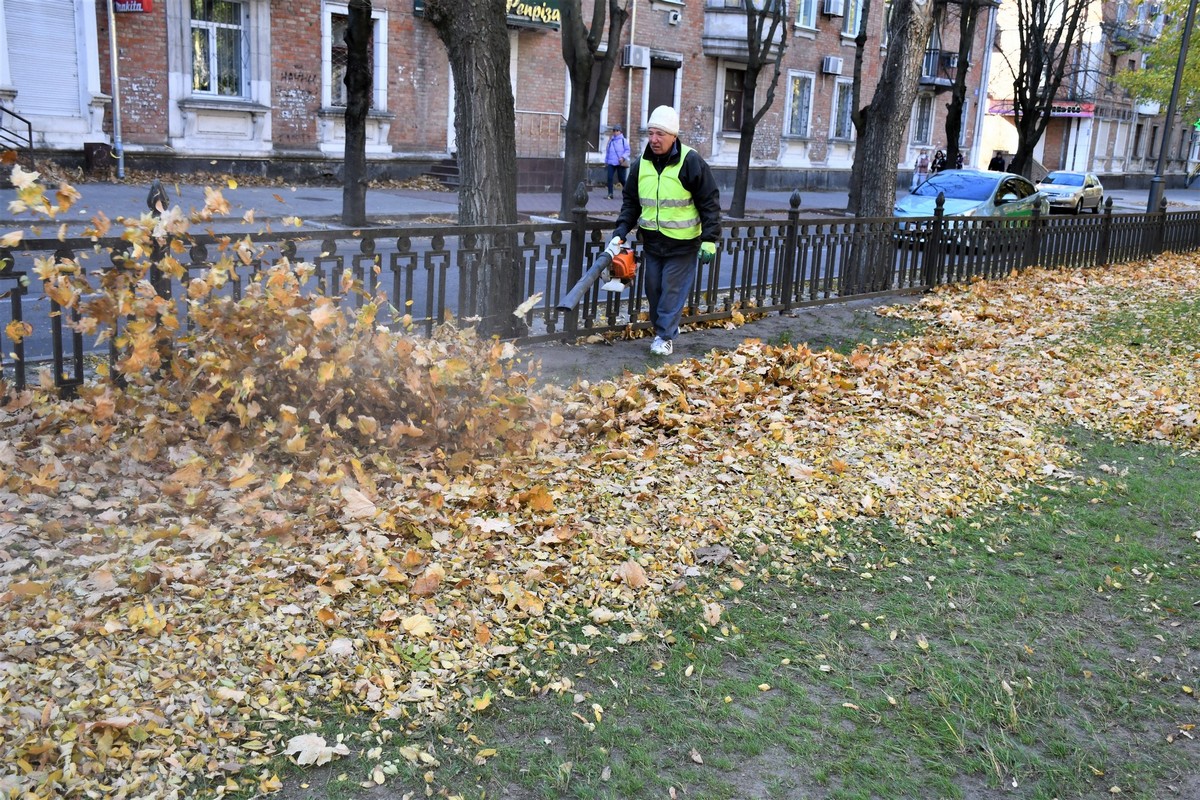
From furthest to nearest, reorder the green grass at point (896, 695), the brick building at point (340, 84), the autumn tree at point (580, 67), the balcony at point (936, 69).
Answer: the balcony at point (936, 69), the brick building at point (340, 84), the autumn tree at point (580, 67), the green grass at point (896, 695)

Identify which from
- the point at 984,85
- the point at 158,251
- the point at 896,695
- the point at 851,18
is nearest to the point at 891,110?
the point at 158,251

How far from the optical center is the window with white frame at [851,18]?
128ft

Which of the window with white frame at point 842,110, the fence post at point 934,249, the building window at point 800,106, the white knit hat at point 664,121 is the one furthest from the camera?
the window with white frame at point 842,110

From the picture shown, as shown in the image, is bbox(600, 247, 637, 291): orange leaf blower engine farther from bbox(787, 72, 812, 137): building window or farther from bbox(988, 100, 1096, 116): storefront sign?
bbox(988, 100, 1096, 116): storefront sign

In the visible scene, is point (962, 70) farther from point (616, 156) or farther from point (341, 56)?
point (341, 56)

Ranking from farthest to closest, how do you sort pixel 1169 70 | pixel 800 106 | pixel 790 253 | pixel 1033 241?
pixel 800 106, pixel 1169 70, pixel 1033 241, pixel 790 253

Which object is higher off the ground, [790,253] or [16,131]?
[16,131]

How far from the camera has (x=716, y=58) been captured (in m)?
34.4

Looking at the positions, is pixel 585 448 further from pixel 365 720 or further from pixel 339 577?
pixel 365 720

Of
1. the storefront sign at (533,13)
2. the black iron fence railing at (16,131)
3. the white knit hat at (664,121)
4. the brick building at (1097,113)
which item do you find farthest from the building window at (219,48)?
the brick building at (1097,113)

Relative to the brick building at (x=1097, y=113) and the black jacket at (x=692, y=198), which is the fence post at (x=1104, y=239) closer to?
the black jacket at (x=692, y=198)

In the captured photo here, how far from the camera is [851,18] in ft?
129

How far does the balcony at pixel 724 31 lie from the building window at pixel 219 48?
50.1 ft

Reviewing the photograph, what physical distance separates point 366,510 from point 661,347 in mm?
4497
